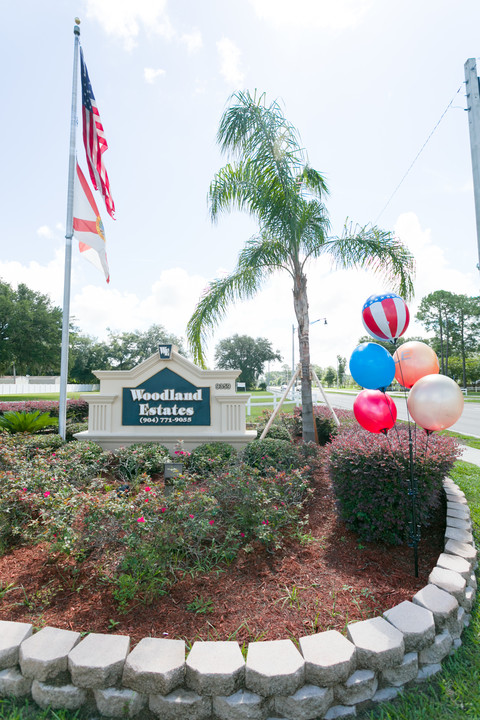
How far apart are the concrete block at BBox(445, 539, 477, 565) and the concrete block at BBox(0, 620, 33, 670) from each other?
3092mm

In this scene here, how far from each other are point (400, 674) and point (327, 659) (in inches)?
19.5

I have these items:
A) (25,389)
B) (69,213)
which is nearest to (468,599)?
(69,213)

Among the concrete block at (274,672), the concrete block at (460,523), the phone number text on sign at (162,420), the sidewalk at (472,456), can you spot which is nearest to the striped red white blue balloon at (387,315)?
the concrete block at (460,523)

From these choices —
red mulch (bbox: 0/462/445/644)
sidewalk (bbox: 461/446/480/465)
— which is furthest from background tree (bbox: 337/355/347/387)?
red mulch (bbox: 0/462/445/644)

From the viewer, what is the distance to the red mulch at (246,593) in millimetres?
2434

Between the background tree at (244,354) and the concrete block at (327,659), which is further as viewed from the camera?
the background tree at (244,354)

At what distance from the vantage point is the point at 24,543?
11.9ft

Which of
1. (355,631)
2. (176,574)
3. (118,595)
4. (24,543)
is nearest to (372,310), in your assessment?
(355,631)

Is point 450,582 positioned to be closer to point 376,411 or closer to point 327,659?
point 327,659

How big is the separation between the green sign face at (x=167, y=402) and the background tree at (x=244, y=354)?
50078mm

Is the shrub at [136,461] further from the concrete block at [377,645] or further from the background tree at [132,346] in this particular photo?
the background tree at [132,346]

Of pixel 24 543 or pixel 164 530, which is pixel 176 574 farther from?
pixel 24 543

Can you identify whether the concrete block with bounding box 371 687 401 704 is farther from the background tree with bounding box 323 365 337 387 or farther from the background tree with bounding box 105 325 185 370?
the background tree with bounding box 323 365 337 387

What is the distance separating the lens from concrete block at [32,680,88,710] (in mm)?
1979
